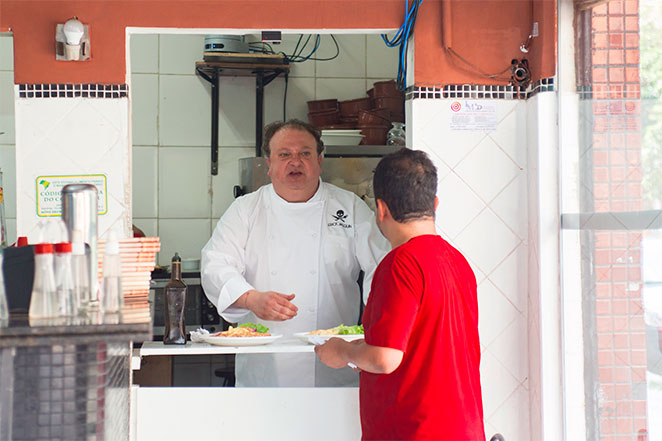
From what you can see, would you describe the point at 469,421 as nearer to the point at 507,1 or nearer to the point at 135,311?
the point at 135,311

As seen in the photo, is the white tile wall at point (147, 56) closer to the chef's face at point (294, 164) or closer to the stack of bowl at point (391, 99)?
the stack of bowl at point (391, 99)

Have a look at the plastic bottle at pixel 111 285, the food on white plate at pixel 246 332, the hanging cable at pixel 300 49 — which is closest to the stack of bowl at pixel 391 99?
the hanging cable at pixel 300 49

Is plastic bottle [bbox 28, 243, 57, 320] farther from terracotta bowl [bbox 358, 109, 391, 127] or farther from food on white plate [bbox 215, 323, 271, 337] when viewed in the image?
terracotta bowl [bbox 358, 109, 391, 127]

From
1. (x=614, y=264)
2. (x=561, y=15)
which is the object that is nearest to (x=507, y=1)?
(x=561, y=15)

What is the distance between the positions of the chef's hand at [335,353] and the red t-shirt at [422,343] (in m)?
0.15

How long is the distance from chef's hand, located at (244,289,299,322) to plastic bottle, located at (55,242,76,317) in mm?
1530

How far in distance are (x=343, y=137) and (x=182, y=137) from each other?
131cm

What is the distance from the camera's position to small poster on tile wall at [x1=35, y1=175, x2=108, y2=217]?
3.33 meters

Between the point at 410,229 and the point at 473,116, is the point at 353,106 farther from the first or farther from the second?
the point at 410,229

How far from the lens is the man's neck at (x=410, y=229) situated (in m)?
2.39

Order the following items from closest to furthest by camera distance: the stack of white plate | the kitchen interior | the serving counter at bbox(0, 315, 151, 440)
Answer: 1. the serving counter at bbox(0, 315, 151, 440)
2. the kitchen interior
3. the stack of white plate

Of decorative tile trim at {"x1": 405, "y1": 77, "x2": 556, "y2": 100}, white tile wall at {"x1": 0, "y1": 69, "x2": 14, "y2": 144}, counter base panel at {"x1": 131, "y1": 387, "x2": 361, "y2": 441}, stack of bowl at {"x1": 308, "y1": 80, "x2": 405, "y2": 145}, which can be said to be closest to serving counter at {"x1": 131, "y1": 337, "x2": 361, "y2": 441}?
counter base panel at {"x1": 131, "y1": 387, "x2": 361, "y2": 441}

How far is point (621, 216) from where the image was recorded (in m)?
2.82

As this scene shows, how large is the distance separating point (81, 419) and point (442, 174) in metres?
2.01
